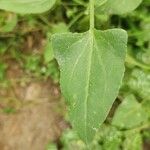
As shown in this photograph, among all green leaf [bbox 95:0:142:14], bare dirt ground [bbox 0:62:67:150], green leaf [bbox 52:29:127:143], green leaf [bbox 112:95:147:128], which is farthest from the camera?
bare dirt ground [bbox 0:62:67:150]

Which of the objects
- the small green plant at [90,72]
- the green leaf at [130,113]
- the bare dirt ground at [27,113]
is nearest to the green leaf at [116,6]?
the small green plant at [90,72]

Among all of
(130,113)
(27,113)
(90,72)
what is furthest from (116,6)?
(27,113)

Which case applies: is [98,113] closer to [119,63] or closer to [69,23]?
[119,63]

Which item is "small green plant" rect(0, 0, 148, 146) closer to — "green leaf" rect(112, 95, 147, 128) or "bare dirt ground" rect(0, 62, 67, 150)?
"green leaf" rect(112, 95, 147, 128)

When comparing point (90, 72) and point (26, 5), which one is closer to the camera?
point (90, 72)

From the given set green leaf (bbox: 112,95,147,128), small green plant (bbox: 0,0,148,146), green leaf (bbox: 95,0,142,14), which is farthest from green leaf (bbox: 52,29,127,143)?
green leaf (bbox: 112,95,147,128)

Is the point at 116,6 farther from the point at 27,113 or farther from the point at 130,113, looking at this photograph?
the point at 27,113
